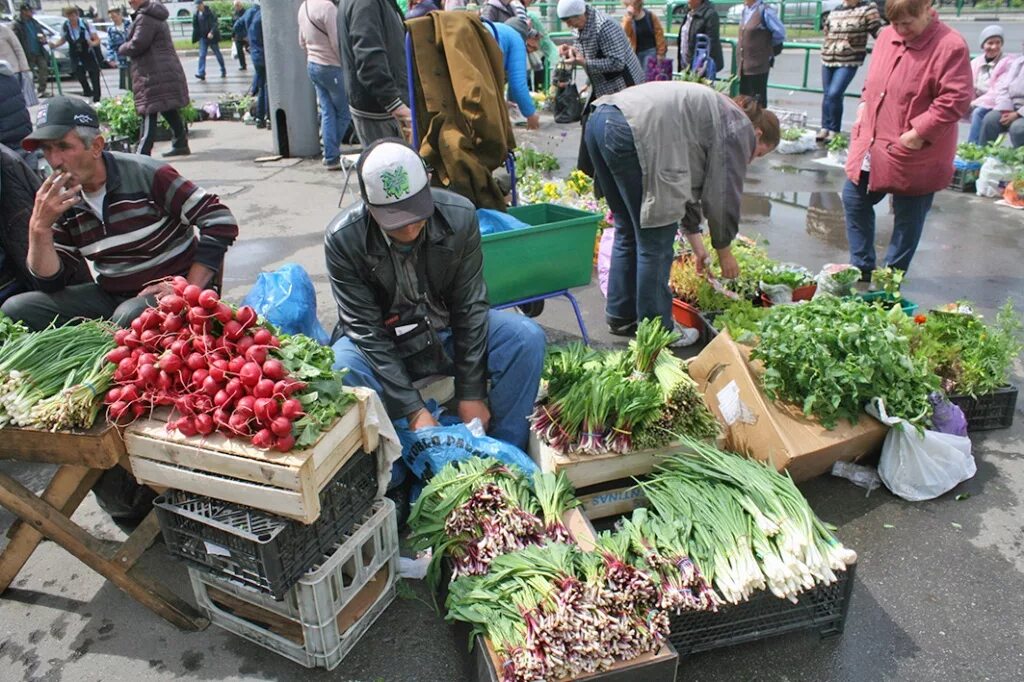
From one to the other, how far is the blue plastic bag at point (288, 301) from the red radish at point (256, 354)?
125cm

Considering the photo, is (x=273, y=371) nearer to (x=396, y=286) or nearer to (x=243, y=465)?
(x=243, y=465)

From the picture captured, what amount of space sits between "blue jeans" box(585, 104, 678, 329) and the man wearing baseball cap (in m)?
2.05

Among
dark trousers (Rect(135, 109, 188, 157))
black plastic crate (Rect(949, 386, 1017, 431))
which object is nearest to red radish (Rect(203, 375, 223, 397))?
black plastic crate (Rect(949, 386, 1017, 431))

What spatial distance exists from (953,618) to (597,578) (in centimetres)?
147

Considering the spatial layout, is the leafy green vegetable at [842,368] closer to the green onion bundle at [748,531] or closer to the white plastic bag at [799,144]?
the green onion bundle at [748,531]

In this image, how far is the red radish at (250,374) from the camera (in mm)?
2455

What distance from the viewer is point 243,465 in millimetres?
2332

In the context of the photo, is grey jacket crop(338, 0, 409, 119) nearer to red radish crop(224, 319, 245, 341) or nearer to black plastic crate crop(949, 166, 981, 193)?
red radish crop(224, 319, 245, 341)

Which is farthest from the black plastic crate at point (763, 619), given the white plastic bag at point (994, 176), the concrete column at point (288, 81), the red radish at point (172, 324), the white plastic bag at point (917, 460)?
the concrete column at point (288, 81)

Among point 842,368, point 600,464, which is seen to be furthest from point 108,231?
point 842,368

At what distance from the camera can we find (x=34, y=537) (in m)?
2.92

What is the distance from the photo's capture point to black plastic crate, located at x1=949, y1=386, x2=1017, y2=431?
152 inches

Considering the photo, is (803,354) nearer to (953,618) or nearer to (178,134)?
(953,618)

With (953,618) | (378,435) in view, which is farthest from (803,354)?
(378,435)
